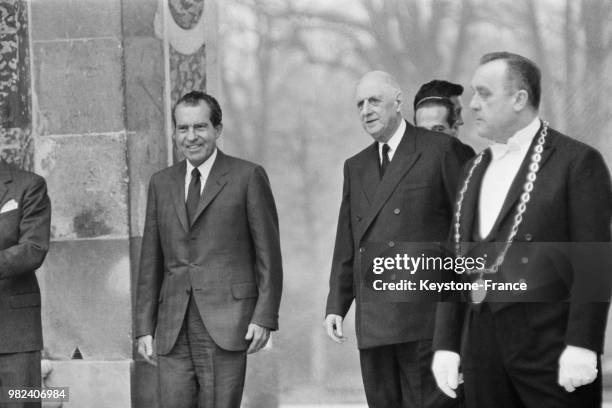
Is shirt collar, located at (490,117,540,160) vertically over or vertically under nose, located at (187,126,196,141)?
→ under

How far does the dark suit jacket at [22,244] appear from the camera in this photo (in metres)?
6.47

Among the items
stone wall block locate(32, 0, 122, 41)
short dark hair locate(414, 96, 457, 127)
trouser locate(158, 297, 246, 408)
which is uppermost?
stone wall block locate(32, 0, 122, 41)

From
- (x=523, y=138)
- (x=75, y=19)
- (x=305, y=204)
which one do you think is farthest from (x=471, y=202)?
(x=305, y=204)

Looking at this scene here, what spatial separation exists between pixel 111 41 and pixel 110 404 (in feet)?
7.40

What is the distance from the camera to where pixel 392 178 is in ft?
19.6

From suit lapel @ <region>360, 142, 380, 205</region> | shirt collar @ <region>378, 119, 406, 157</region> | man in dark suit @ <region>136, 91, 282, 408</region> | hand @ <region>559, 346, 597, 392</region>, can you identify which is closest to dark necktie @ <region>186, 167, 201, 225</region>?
man in dark suit @ <region>136, 91, 282, 408</region>

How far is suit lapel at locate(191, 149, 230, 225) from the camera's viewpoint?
21.2 feet

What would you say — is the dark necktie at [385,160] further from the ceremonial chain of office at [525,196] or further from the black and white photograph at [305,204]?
the ceremonial chain of office at [525,196]

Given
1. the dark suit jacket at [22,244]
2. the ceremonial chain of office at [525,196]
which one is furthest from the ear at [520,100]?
the dark suit jacket at [22,244]

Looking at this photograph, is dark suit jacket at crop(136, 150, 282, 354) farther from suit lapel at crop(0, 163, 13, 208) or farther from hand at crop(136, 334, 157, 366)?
suit lapel at crop(0, 163, 13, 208)

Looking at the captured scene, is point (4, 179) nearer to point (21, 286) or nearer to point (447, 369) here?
point (21, 286)

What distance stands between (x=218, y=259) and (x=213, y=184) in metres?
0.38

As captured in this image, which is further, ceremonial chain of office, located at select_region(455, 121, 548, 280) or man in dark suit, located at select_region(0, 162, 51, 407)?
man in dark suit, located at select_region(0, 162, 51, 407)

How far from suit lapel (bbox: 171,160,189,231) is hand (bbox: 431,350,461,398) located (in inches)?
83.1
